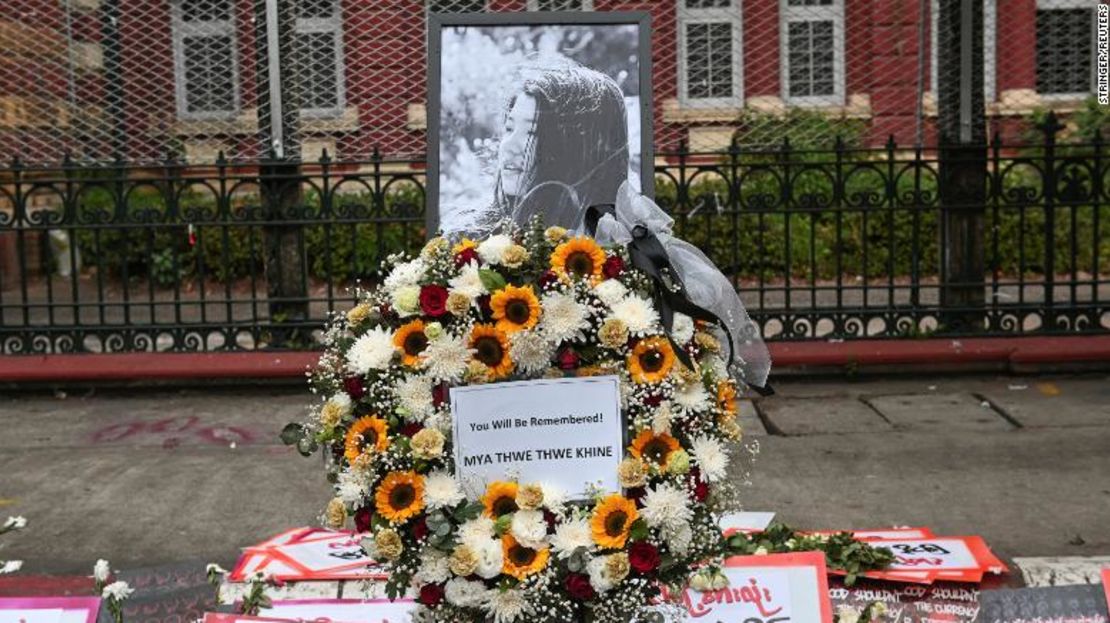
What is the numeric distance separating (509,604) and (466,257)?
891mm

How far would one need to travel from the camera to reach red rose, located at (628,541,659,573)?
3.43 m

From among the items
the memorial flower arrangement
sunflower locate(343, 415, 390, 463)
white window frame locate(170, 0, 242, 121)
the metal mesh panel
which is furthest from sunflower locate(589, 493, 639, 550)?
white window frame locate(170, 0, 242, 121)

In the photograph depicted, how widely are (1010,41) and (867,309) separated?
7.00 feet

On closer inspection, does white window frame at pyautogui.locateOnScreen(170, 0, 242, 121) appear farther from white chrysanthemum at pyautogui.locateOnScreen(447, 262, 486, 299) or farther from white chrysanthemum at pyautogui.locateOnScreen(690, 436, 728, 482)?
white chrysanthemum at pyautogui.locateOnScreen(690, 436, 728, 482)

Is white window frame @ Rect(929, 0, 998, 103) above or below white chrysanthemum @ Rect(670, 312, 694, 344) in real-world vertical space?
above

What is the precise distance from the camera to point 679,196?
28.7 feet

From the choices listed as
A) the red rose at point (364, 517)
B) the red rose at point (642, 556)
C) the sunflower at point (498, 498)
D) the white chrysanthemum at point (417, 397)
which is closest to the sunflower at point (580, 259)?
the white chrysanthemum at point (417, 397)

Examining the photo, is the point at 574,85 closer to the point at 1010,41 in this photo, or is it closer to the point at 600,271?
the point at 600,271

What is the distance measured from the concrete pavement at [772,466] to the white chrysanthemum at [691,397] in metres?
2.29

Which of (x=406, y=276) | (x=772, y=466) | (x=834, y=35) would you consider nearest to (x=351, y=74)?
(x=834, y=35)

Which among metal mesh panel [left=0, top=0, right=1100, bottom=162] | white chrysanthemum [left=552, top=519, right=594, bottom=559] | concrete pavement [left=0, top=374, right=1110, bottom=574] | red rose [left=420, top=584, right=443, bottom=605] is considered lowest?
concrete pavement [left=0, top=374, right=1110, bottom=574]

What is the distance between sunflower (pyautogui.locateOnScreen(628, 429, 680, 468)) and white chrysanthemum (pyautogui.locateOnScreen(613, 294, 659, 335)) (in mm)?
262

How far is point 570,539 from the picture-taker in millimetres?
3418

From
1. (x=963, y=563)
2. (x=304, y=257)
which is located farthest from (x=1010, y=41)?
(x=963, y=563)
